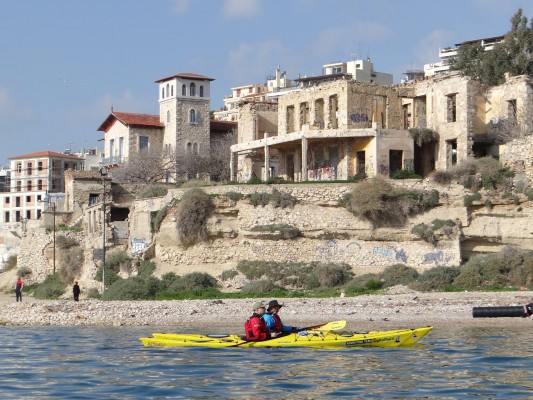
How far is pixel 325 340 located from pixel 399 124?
86.5ft

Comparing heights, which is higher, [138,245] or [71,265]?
[138,245]

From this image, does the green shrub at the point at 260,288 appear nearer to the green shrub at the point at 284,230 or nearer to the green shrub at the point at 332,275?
the green shrub at the point at 332,275

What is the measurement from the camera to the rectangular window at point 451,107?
48188 millimetres

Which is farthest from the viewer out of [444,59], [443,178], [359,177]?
[444,59]

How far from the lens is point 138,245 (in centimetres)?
4759

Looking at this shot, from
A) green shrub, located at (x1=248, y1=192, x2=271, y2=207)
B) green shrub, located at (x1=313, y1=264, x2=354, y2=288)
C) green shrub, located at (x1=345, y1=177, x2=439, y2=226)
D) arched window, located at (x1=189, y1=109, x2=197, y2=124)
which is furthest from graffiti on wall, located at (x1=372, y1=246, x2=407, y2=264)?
arched window, located at (x1=189, y1=109, x2=197, y2=124)

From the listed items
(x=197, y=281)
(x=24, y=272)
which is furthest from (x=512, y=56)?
(x=24, y=272)

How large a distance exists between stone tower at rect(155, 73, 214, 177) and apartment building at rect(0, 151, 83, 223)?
17.2m

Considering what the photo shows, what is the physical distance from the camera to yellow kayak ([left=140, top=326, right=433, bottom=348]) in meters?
25.1

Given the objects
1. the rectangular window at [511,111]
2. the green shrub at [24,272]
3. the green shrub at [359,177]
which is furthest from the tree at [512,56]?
the green shrub at [24,272]

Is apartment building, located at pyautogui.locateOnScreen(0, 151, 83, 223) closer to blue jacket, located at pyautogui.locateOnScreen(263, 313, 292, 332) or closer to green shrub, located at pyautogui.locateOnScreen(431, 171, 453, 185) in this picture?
green shrub, located at pyautogui.locateOnScreen(431, 171, 453, 185)

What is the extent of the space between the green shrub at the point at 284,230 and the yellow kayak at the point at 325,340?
18242 mm

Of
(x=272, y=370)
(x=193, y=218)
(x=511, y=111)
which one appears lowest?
(x=272, y=370)

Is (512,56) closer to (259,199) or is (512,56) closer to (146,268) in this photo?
(259,199)
